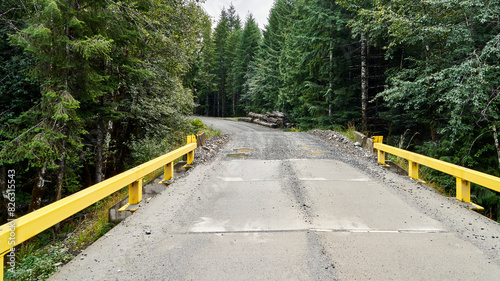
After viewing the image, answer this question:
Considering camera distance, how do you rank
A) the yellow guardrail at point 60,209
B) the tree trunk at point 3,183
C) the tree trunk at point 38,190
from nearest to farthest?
the yellow guardrail at point 60,209, the tree trunk at point 38,190, the tree trunk at point 3,183

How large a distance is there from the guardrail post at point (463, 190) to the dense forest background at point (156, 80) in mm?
2456

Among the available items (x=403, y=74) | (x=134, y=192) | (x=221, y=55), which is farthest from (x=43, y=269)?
(x=221, y=55)

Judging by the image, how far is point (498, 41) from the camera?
634 centimetres

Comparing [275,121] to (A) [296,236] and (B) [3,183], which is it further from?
(A) [296,236]

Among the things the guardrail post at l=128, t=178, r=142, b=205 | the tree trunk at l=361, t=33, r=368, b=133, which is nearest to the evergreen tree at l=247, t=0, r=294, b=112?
the tree trunk at l=361, t=33, r=368, b=133

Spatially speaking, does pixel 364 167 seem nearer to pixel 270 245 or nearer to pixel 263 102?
pixel 270 245

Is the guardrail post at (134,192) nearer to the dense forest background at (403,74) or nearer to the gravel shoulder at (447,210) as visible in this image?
the gravel shoulder at (447,210)

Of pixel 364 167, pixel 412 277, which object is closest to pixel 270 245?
pixel 412 277

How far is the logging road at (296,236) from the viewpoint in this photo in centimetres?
265

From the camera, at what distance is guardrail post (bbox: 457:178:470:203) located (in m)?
4.63

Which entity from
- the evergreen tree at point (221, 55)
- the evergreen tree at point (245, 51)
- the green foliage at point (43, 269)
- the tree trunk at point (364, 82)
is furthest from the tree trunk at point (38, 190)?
the evergreen tree at point (221, 55)

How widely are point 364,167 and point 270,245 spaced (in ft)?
16.9

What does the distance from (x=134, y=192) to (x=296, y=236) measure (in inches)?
114

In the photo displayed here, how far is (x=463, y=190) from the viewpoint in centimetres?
468
